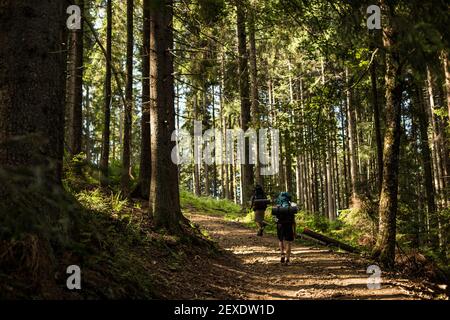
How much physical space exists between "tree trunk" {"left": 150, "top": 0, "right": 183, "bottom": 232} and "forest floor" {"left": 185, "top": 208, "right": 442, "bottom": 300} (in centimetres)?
171

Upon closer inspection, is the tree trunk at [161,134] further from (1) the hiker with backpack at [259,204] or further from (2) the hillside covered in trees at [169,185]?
(1) the hiker with backpack at [259,204]

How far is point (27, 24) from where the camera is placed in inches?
187

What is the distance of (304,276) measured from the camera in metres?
9.49

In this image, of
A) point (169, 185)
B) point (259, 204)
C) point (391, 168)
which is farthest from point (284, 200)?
point (259, 204)

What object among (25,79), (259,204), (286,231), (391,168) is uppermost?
(25,79)

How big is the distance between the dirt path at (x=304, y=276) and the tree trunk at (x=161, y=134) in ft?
7.60

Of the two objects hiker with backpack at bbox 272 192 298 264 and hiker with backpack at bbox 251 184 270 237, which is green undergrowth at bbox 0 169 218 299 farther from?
hiker with backpack at bbox 251 184 270 237

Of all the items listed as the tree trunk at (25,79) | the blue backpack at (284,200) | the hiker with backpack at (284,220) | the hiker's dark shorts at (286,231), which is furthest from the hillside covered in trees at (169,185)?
the blue backpack at (284,200)

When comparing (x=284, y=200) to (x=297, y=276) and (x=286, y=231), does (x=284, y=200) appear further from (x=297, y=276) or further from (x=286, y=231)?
(x=297, y=276)

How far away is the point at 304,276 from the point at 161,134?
4864mm

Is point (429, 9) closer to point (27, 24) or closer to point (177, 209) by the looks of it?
point (27, 24)

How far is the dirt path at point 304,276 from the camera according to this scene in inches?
301
